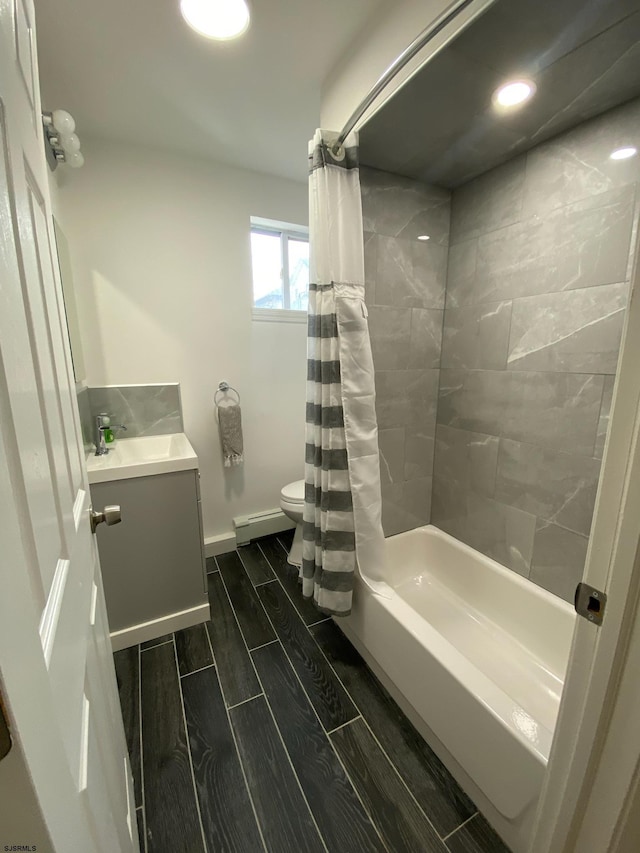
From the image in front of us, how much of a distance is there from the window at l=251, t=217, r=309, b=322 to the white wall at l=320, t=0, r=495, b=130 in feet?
3.09

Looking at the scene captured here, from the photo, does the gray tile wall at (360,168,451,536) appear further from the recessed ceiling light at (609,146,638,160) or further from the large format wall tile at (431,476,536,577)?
the recessed ceiling light at (609,146,638,160)

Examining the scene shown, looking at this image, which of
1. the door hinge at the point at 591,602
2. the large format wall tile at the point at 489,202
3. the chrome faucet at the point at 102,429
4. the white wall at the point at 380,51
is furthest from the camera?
the chrome faucet at the point at 102,429

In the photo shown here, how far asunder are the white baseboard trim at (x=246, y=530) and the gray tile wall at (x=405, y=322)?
955 millimetres

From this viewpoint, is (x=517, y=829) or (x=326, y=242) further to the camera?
(x=326, y=242)

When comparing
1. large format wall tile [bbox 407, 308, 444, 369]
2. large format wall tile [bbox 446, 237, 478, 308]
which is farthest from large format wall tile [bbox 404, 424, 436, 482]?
large format wall tile [bbox 446, 237, 478, 308]

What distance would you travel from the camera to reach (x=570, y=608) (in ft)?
4.39

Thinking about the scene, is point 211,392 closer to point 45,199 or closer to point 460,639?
point 45,199

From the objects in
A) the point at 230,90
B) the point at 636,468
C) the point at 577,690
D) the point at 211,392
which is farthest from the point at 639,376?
the point at 211,392

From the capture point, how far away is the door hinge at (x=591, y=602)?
55 centimetres

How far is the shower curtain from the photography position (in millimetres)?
1292

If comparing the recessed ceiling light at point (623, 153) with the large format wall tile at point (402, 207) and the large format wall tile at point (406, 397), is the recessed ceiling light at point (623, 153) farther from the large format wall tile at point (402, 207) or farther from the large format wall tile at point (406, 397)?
the large format wall tile at point (406, 397)

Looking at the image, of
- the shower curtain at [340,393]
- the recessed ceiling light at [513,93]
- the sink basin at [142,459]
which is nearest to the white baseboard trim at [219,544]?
the sink basin at [142,459]

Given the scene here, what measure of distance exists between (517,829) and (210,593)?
1.56 meters

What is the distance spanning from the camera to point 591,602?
1.83 ft
